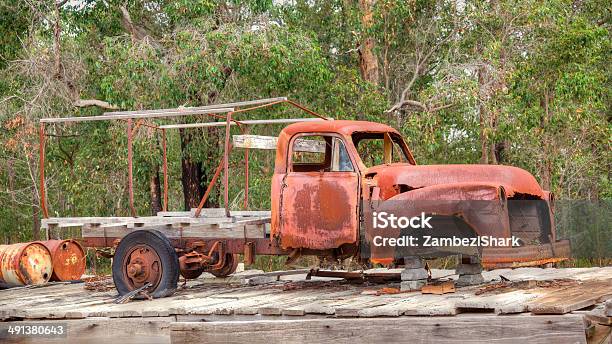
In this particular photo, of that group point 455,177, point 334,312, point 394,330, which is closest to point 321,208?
point 455,177

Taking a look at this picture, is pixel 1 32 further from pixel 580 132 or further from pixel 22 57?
pixel 580 132

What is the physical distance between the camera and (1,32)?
23.3 meters

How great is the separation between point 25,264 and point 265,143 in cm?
338

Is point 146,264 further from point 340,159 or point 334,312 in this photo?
point 334,312

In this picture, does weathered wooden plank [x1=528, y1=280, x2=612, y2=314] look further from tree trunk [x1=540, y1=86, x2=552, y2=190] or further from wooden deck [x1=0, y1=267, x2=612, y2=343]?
tree trunk [x1=540, y1=86, x2=552, y2=190]

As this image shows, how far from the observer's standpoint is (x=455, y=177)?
34.0ft

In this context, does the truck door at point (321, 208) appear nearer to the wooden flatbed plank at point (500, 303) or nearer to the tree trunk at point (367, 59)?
the wooden flatbed plank at point (500, 303)

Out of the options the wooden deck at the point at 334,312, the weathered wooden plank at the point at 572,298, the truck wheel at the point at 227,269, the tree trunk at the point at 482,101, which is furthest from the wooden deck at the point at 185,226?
the tree trunk at the point at 482,101

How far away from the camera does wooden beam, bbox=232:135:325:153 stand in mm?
11312

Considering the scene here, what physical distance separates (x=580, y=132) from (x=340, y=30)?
19.0 feet

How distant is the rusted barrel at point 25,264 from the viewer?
12.9 meters

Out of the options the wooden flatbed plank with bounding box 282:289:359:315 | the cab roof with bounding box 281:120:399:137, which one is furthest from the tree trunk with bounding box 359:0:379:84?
the wooden flatbed plank with bounding box 282:289:359:315

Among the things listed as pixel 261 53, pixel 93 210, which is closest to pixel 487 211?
pixel 261 53

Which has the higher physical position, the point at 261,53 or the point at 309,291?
the point at 261,53
